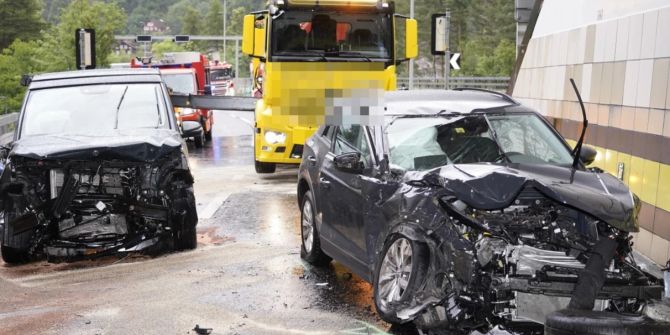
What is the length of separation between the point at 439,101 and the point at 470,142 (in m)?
0.66

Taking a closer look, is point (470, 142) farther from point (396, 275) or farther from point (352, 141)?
point (396, 275)

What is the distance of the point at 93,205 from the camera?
8.48 meters

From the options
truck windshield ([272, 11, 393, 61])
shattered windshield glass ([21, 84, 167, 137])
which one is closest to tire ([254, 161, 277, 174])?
truck windshield ([272, 11, 393, 61])

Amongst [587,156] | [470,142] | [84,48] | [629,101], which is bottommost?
[587,156]

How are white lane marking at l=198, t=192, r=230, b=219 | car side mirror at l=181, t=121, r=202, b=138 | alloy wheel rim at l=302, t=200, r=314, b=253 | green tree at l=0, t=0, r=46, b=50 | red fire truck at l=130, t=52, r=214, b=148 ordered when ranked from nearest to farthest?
1. alloy wheel rim at l=302, t=200, r=314, b=253
2. car side mirror at l=181, t=121, r=202, b=138
3. white lane marking at l=198, t=192, r=230, b=219
4. red fire truck at l=130, t=52, r=214, b=148
5. green tree at l=0, t=0, r=46, b=50

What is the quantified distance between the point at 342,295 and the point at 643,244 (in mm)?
3298

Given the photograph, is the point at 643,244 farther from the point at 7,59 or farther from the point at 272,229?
the point at 7,59

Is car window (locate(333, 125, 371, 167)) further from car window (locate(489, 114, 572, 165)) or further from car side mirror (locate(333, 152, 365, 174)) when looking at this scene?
car window (locate(489, 114, 572, 165))

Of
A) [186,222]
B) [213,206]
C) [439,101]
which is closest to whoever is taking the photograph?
[439,101]

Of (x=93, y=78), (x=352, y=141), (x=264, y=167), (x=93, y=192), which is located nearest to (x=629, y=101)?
(x=352, y=141)

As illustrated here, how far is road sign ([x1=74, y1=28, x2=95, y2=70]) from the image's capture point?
20.8 metres

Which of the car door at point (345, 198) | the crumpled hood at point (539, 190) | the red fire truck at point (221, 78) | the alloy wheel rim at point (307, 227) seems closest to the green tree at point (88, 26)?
the red fire truck at point (221, 78)

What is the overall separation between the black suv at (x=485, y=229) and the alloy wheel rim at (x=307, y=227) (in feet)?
3.85

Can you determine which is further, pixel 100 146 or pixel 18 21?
pixel 18 21
